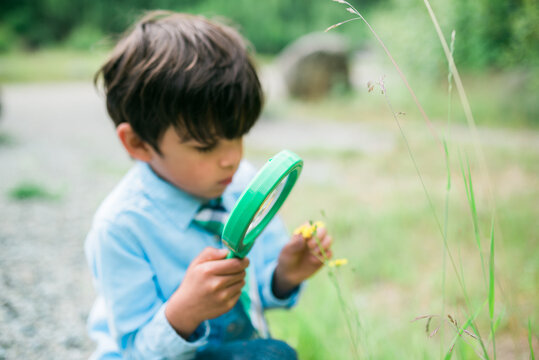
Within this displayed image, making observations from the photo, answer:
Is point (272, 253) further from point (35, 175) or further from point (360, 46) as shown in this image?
point (360, 46)

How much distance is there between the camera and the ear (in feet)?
3.73

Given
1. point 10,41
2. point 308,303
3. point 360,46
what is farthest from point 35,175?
point 360,46

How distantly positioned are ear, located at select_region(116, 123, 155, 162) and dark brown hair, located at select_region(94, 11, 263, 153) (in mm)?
17

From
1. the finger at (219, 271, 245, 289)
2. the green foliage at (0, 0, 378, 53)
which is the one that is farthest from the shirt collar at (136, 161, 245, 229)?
the green foliage at (0, 0, 378, 53)

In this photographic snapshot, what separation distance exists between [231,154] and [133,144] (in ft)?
0.88

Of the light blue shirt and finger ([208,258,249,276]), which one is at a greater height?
finger ([208,258,249,276])

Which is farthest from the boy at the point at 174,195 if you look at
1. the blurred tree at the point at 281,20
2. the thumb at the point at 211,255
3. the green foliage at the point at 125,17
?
the green foliage at the point at 125,17

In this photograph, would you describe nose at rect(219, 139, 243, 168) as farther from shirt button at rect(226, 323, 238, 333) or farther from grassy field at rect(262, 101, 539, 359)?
shirt button at rect(226, 323, 238, 333)

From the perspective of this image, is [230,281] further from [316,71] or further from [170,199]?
[316,71]

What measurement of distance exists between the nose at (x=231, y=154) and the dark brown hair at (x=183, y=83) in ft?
0.07

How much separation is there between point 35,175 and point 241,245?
3.17 metres

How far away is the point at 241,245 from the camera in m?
0.87

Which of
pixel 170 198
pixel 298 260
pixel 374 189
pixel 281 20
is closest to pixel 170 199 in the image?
pixel 170 198

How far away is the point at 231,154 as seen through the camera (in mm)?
1088
